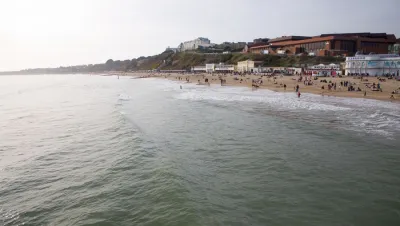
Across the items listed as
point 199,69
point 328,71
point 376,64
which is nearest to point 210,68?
point 199,69

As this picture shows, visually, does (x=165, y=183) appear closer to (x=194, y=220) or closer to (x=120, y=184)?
(x=120, y=184)

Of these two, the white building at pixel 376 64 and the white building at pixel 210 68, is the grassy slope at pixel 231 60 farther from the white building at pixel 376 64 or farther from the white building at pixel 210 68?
the white building at pixel 376 64

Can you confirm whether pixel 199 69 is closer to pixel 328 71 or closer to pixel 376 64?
pixel 328 71

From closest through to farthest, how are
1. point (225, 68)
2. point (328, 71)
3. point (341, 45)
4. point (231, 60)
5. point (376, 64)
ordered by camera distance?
point (376, 64)
point (328, 71)
point (341, 45)
point (225, 68)
point (231, 60)

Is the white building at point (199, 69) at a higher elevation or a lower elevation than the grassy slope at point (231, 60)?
lower

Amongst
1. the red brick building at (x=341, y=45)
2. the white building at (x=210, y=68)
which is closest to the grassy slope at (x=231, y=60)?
the red brick building at (x=341, y=45)
